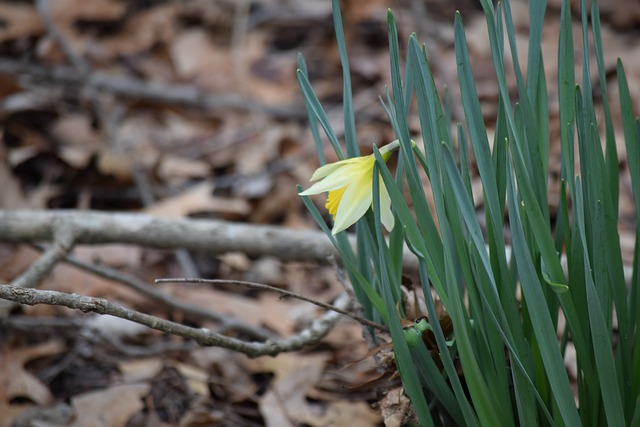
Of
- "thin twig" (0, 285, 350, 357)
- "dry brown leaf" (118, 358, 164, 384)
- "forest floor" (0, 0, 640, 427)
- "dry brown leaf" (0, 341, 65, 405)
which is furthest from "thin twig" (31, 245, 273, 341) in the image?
"thin twig" (0, 285, 350, 357)

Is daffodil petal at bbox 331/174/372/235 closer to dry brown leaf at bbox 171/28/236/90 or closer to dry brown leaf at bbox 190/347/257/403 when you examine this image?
dry brown leaf at bbox 190/347/257/403

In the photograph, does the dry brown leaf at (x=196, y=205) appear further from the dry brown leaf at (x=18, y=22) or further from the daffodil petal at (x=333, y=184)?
the daffodil petal at (x=333, y=184)

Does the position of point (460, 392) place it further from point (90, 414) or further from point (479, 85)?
point (479, 85)

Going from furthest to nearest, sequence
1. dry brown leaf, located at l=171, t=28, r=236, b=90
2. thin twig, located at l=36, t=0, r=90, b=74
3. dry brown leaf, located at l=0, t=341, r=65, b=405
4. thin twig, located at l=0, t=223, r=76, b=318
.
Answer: dry brown leaf, located at l=171, t=28, r=236, b=90
thin twig, located at l=36, t=0, r=90, b=74
dry brown leaf, located at l=0, t=341, r=65, b=405
thin twig, located at l=0, t=223, r=76, b=318

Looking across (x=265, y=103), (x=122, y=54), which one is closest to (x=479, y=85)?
(x=265, y=103)

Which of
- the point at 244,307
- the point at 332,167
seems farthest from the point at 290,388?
the point at 332,167
